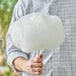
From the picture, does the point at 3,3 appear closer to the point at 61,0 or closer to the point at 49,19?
the point at 61,0

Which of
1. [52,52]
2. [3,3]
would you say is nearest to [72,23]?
[52,52]

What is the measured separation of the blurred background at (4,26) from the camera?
185 cm

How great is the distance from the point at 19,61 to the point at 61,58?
0.21 meters

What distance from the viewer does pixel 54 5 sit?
138 centimetres

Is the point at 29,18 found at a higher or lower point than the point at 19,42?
higher

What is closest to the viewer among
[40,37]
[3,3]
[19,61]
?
[40,37]

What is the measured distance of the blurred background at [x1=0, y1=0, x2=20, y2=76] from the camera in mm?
1848

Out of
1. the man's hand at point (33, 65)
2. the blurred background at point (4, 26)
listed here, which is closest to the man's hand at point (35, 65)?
the man's hand at point (33, 65)

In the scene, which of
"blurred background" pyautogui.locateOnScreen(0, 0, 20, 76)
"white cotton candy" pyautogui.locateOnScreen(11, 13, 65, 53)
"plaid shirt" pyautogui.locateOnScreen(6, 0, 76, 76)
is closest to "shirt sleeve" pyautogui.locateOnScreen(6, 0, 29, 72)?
"plaid shirt" pyautogui.locateOnScreen(6, 0, 76, 76)

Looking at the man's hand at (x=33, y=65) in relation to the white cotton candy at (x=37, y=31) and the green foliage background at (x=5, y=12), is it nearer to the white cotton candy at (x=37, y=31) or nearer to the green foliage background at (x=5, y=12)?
the white cotton candy at (x=37, y=31)

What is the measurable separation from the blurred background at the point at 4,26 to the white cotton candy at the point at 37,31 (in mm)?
725

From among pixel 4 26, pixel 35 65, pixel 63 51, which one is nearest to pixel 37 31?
pixel 35 65

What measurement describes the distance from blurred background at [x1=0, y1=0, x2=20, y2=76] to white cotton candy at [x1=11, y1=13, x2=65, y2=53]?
0.73m

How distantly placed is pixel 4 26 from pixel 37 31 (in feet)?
2.61
